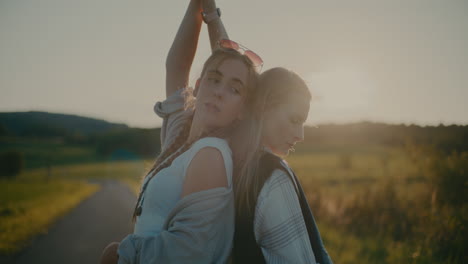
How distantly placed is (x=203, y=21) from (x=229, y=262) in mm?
2206

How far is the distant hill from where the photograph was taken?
7556 cm

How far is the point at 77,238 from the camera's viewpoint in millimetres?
7742

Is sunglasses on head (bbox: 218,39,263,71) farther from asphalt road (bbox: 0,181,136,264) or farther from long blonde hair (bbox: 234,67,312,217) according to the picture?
asphalt road (bbox: 0,181,136,264)

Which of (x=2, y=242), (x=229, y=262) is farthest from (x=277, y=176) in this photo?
(x=2, y=242)

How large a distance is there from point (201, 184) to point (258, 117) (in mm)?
636

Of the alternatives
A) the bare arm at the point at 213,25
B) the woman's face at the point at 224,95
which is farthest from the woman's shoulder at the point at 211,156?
the bare arm at the point at 213,25

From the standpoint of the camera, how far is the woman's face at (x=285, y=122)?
203cm

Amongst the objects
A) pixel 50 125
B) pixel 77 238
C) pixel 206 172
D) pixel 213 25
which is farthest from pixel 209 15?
pixel 50 125

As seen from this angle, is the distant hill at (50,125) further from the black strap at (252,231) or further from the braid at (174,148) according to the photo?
the black strap at (252,231)

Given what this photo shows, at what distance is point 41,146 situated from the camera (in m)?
84.1

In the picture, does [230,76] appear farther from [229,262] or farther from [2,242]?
[2,242]

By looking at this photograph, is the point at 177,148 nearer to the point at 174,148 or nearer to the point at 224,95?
the point at 174,148

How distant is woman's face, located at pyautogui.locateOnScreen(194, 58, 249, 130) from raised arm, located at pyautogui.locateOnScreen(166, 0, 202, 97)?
33.7 inches

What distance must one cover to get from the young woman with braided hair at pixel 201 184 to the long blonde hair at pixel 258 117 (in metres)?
0.07
